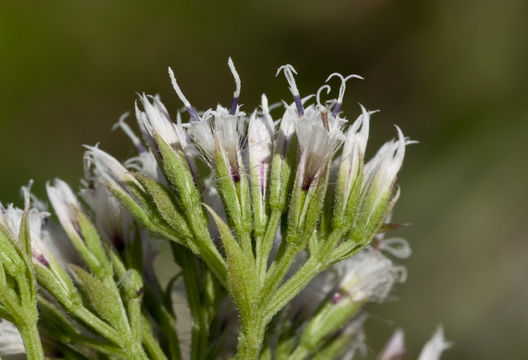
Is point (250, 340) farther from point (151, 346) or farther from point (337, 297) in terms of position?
point (337, 297)

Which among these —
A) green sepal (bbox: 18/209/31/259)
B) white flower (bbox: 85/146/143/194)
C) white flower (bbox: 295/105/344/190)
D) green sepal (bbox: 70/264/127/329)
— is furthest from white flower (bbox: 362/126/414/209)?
green sepal (bbox: 18/209/31/259)

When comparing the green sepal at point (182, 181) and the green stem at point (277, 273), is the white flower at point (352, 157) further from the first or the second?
the green sepal at point (182, 181)

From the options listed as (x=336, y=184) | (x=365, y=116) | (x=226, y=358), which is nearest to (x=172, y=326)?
(x=226, y=358)

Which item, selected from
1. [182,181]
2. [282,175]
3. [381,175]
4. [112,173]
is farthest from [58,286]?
[381,175]

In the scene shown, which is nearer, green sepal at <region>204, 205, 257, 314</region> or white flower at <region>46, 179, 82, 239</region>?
green sepal at <region>204, 205, 257, 314</region>

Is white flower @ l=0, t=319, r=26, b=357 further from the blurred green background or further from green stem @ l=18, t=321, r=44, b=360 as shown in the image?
the blurred green background

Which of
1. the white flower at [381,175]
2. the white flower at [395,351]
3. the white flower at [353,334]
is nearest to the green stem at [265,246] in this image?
the white flower at [381,175]
